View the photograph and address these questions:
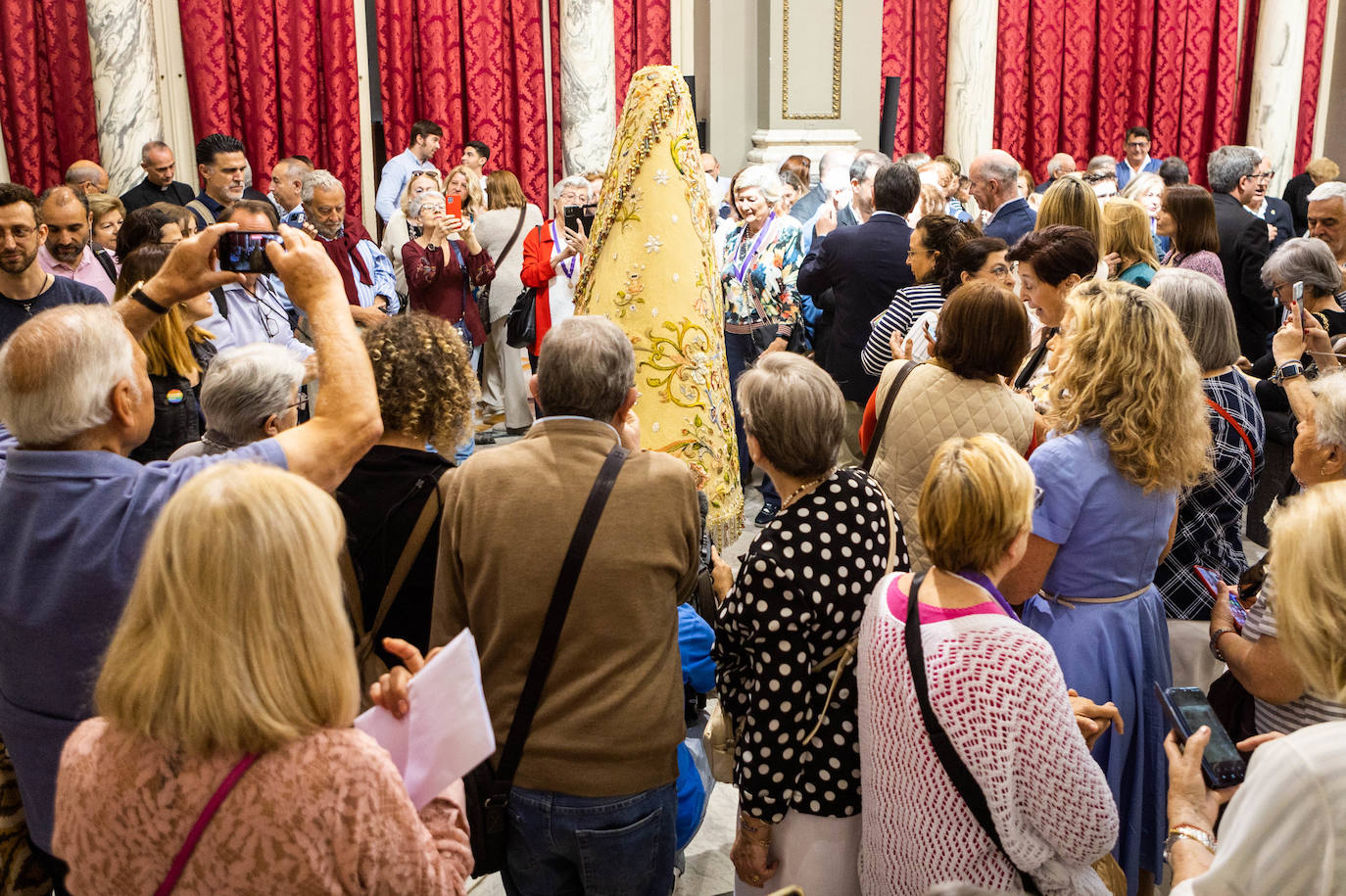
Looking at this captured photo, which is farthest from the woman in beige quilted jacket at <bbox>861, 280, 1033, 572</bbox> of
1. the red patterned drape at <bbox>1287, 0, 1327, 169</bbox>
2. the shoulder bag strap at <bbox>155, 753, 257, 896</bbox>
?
the red patterned drape at <bbox>1287, 0, 1327, 169</bbox>

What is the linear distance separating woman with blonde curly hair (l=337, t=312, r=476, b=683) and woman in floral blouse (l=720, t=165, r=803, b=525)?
2999 mm

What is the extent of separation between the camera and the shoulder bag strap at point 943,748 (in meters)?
1.65

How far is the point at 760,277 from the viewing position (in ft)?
16.6

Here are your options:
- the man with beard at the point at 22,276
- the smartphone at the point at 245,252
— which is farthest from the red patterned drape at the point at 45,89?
the smartphone at the point at 245,252

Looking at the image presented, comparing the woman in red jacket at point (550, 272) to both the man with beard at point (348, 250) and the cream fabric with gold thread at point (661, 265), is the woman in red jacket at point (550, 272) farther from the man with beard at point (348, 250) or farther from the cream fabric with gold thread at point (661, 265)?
the cream fabric with gold thread at point (661, 265)

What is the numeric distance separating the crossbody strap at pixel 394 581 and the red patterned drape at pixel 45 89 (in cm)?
719

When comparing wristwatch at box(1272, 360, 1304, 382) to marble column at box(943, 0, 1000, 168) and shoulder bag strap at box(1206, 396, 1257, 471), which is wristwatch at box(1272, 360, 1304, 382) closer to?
shoulder bag strap at box(1206, 396, 1257, 471)

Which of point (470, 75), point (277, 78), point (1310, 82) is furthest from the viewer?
point (1310, 82)

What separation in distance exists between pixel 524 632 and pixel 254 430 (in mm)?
774

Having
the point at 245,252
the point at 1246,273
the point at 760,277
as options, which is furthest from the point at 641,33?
the point at 245,252

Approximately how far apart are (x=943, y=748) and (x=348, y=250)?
3820 mm

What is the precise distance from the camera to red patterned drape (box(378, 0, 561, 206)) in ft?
28.9

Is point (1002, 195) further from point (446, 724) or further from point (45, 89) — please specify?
point (45, 89)

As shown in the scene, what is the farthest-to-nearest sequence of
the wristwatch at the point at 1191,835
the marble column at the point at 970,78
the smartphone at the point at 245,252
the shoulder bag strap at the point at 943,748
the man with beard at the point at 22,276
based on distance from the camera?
the marble column at the point at 970,78 → the man with beard at the point at 22,276 → the smartphone at the point at 245,252 → the shoulder bag strap at the point at 943,748 → the wristwatch at the point at 1191,835
